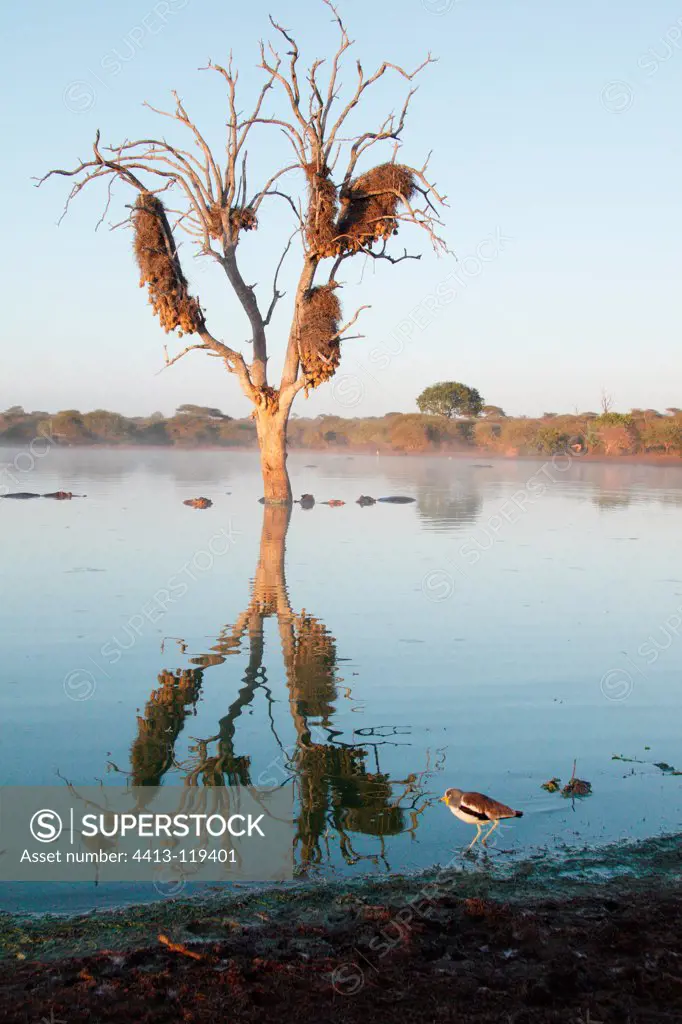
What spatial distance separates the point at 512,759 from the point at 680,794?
41.1 inches

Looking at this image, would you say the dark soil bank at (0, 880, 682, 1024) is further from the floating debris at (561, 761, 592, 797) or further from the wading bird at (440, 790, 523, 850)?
the floating debris at (561, 761, 592, 797)

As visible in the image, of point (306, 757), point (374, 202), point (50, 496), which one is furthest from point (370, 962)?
point (50, 496)

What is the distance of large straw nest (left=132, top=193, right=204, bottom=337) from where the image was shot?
883 inches

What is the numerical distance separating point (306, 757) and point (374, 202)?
1904 cm

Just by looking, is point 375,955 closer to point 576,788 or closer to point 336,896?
point 336,896

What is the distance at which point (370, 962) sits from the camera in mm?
3607

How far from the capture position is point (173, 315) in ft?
73.8

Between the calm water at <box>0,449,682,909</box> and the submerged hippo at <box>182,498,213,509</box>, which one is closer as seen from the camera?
the calm water at <box>0,449,682,909</box>

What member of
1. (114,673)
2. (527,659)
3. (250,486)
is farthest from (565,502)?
(114,673)

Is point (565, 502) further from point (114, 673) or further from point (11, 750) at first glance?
point (11, 750)

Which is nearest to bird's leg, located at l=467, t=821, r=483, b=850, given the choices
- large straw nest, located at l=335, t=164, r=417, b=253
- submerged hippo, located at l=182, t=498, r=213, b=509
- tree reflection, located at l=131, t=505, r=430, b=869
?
tree reflection, located at l=131, t=505, r=430, b=869

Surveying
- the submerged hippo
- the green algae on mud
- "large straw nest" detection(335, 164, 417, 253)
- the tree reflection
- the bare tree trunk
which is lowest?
the green algae on mud

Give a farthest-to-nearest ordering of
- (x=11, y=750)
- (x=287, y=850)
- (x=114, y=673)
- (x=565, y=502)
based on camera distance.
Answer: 1. (x=565, y=502)
2. (x=114, y=673)
3. (x=11, y=750)
4. (x=287, y=850)

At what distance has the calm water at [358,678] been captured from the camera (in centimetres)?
536
